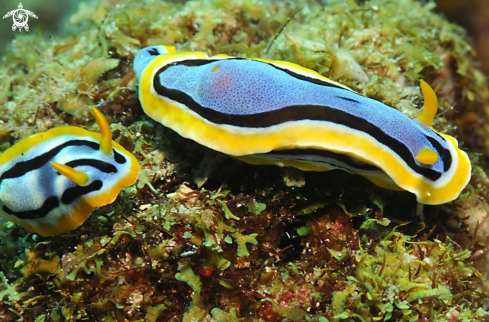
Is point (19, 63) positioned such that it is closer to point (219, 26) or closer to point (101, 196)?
point (219, 26)

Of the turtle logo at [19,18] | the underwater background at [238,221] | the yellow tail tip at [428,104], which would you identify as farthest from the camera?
the turtle logo at [19,18]

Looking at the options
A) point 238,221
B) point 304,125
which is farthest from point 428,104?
point 238,221

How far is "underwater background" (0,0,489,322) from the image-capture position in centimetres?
253

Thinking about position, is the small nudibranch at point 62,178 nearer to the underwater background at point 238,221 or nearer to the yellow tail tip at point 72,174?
the yellow tail tip at point 72,174

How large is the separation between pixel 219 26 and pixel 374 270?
3.09 meters

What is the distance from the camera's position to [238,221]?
2.72 m

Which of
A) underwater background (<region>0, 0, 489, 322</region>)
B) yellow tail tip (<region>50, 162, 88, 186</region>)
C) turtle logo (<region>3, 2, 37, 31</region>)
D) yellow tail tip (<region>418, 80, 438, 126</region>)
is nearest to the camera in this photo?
yellow tail tip (<region>50, 162, 88, 186</region>)

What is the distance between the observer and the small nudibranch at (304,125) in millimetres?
2588

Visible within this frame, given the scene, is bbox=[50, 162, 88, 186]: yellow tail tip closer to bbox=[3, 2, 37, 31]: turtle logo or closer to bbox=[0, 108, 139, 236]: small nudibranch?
bbox=[0, 108, 139, 236]: small nudibranch

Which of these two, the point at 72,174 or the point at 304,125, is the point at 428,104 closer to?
the point at 304,125

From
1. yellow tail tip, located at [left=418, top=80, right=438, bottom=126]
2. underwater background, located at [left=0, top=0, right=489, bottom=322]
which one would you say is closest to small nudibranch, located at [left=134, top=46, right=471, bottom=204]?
yellow tail tip, located at [left=418, top=80, right=438, bottom=126]

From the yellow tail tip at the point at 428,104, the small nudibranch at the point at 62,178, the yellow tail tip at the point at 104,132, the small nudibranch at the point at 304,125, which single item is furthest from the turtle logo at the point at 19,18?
the yellow tail tip at the point at 428,104

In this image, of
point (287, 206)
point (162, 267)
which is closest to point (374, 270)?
point (287, 206)

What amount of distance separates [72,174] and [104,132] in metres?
0.36
